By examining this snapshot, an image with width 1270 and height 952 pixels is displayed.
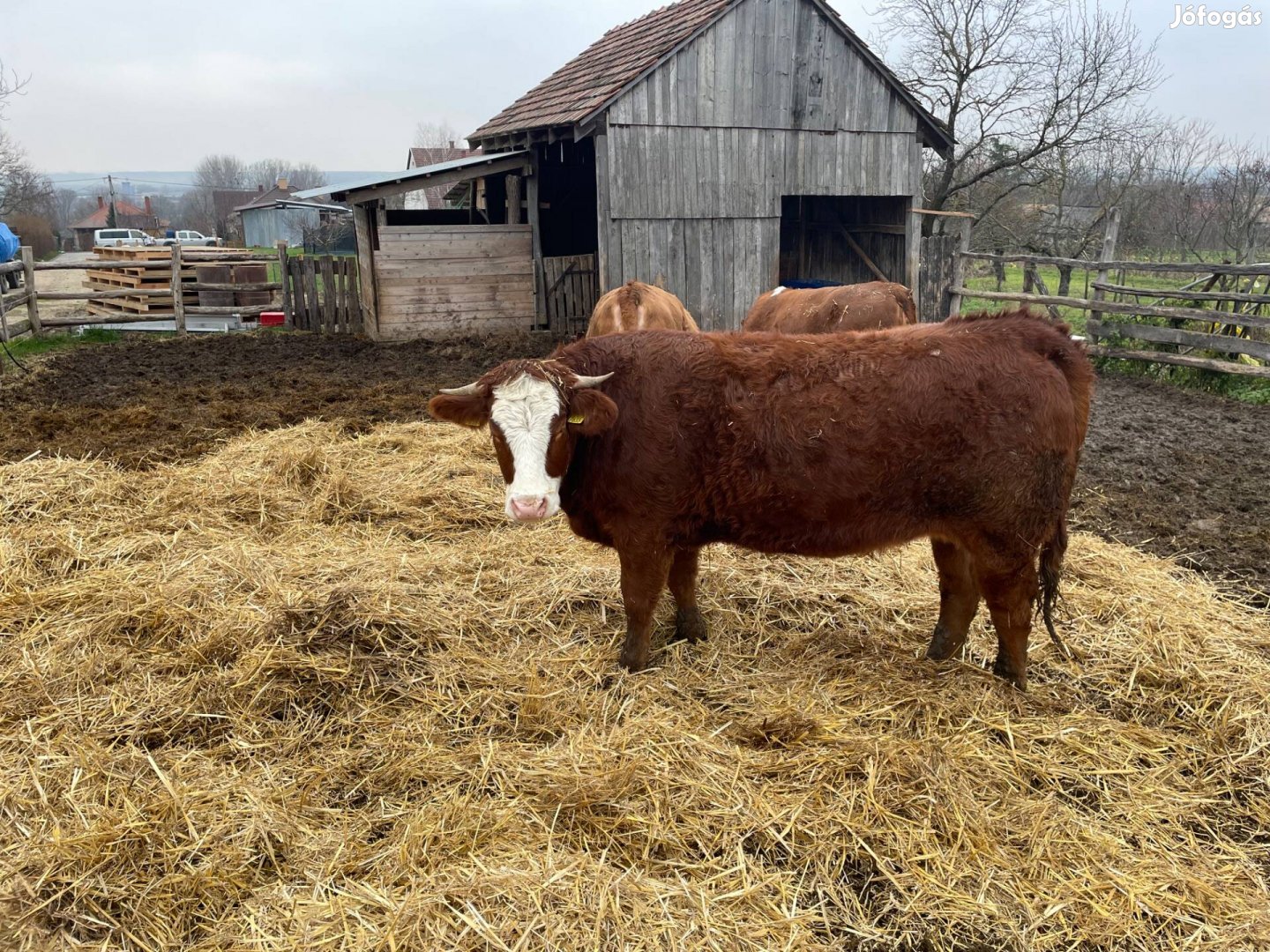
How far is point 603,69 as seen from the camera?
1480 cm

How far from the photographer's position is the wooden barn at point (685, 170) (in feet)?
43.2

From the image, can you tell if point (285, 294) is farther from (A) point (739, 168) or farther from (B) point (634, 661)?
(B) point (634, 661)

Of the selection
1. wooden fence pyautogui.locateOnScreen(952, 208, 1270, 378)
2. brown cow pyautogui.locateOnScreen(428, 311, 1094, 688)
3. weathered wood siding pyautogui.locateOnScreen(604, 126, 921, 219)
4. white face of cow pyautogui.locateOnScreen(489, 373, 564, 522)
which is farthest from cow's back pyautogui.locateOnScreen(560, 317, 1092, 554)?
weathered wood siding pyautogui.locateOnScreen(604, 126, 921, 219)

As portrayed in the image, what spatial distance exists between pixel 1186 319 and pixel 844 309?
6.37 meters

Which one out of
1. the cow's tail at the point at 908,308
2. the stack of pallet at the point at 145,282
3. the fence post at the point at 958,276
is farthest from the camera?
the stack of pallet at the point at 145,282

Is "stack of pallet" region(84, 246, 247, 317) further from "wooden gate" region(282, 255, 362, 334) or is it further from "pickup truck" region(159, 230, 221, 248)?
"pickup truck" region(159, 230, 221, 248)

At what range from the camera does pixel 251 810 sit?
9.91 feet

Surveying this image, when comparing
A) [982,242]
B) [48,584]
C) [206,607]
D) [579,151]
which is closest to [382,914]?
[206,607]

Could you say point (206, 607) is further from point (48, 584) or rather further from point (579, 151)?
point (579, 151)

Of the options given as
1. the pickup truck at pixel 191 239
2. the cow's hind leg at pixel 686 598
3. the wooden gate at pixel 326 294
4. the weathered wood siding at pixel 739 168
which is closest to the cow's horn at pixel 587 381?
the cow's hind leg at pixel 686 598

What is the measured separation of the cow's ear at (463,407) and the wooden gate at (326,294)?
41.0 ft

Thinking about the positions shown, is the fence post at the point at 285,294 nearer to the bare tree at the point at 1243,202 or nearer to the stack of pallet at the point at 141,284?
Answer: the stack of pallet at the point at 141,284

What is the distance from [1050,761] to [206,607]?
3.97m

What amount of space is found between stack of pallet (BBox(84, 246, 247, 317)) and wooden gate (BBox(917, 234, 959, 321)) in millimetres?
13800
